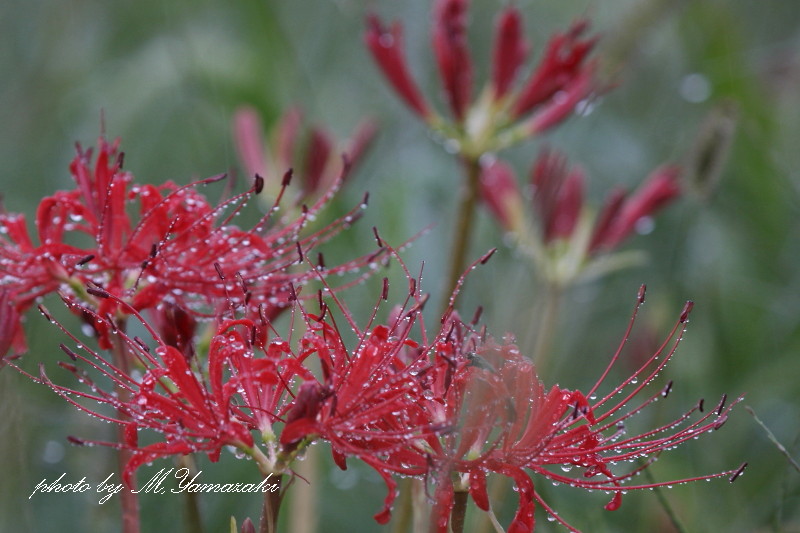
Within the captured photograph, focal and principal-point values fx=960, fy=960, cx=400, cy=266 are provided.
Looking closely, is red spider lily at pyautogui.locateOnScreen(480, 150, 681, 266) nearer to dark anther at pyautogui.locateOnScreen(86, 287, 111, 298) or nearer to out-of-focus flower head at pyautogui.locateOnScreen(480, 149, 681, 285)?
out-of-focus flower head at pyautogui.locateOnScreen(480, 149, 681, 285)

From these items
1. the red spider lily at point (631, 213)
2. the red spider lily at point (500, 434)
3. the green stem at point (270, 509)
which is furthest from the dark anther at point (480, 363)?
the red spider lily at point (631, 213)

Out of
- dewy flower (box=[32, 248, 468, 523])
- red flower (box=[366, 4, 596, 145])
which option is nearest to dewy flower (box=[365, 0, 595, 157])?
red flower (box=[366, 4, 596, 145])

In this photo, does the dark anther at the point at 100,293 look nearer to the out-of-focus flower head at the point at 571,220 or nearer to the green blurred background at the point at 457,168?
the green blurred background at the point at 457,168

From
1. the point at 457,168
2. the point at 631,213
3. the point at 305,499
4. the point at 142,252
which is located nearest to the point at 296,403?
the point at 142,252

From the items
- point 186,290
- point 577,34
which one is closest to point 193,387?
point 186,290

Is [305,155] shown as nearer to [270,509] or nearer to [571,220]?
[571,220]

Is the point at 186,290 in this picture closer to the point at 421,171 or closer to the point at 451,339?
the point at 451,339
